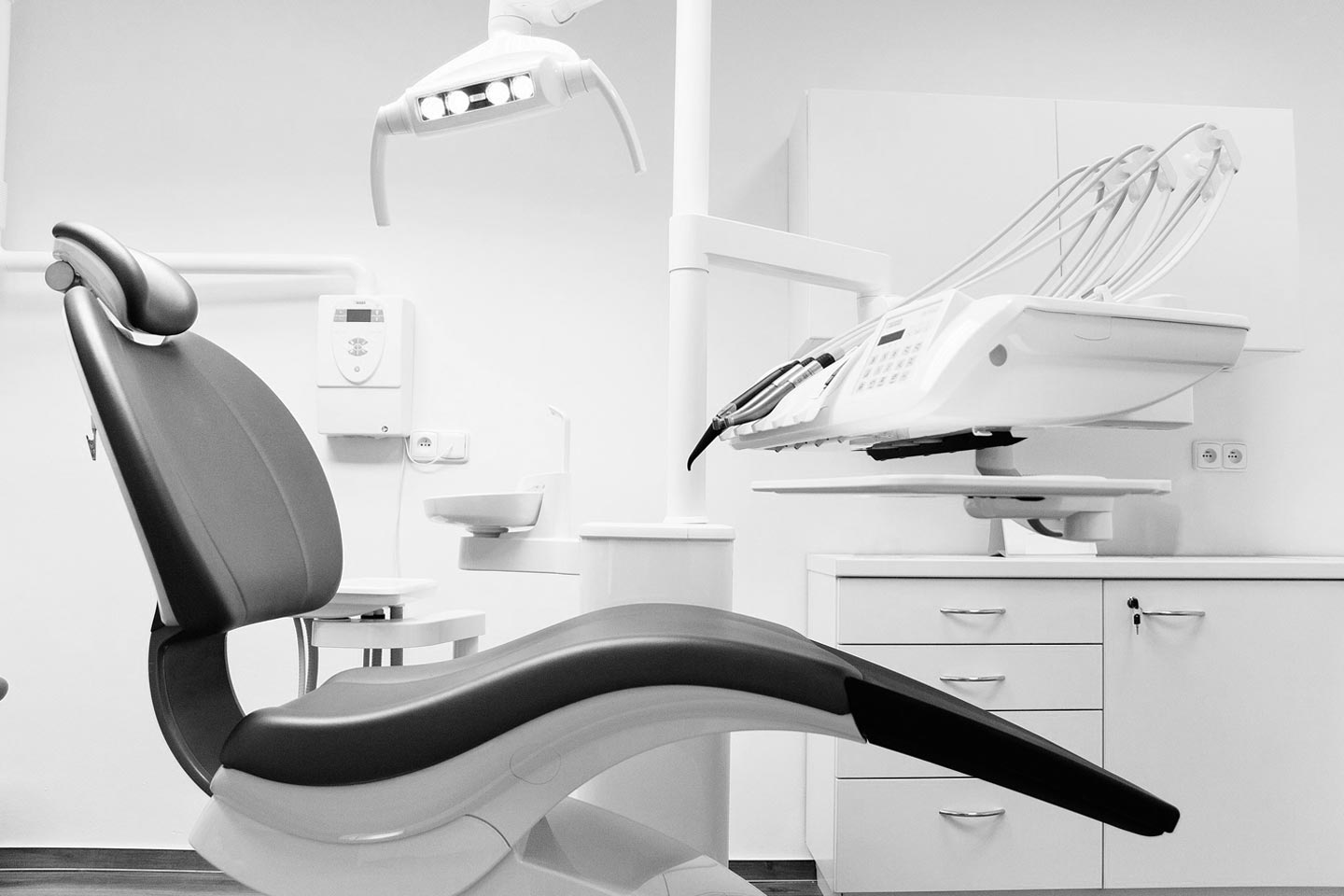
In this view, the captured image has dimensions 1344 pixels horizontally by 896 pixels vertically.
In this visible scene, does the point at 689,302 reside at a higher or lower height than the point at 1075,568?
higher

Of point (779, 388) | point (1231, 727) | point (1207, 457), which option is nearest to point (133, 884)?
point (779, 388)

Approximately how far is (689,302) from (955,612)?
3.86ft

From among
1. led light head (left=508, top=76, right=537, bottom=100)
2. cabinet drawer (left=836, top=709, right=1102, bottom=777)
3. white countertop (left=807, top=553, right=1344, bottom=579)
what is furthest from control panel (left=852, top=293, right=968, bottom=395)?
cabinet drawer (left=836, top=709, right=1102, bottom=777)

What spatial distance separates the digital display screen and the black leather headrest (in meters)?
0.72

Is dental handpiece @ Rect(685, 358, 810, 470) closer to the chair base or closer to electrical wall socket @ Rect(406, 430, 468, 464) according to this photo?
the chair base

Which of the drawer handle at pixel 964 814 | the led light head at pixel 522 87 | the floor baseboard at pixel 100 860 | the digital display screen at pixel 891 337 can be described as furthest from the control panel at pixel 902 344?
the floor baseboard at pixel 100 860

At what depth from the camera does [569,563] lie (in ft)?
5.40

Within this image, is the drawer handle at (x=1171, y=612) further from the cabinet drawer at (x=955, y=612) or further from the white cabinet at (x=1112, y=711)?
the cabinet drawer at (x=955, y=612)

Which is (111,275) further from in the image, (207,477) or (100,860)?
(100,860)

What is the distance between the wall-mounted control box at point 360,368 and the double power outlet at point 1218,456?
2.33 metres

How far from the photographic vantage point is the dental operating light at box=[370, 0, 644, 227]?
1.14 metres

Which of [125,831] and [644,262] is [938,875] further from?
[125,831]

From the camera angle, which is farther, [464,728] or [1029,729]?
[1029,729]

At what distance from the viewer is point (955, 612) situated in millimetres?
2107
